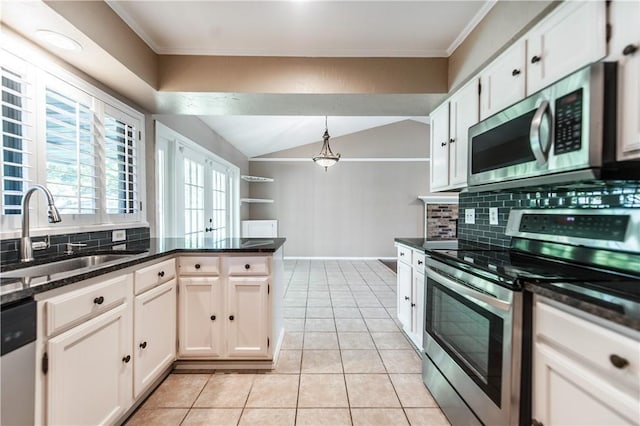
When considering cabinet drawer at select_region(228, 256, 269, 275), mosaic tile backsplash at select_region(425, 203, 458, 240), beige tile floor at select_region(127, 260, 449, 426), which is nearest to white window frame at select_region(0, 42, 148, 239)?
cabinet drawer at select_region(228, 256, 269, 275)

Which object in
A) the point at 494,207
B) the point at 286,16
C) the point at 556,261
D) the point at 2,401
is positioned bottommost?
the point at 2,401

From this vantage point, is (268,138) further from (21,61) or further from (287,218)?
(21,61)

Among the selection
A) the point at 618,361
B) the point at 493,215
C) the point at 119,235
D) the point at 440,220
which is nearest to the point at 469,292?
the point at 618,361

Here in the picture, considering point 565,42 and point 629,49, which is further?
point 565,42

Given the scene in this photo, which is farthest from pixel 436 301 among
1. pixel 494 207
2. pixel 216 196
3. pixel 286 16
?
pixel 216 196

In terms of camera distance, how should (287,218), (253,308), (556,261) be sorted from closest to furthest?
(556,261), (253,308), (287,218)

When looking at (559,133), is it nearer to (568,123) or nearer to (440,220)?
(568,123)

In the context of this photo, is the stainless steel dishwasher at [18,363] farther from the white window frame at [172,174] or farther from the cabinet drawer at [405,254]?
the cabinet drawer at [405,254]

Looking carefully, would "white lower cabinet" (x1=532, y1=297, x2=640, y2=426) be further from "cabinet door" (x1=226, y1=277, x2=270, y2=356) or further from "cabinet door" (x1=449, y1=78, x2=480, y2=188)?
"cabinet door" (x1=226, y1=277, x2=270, y2=356)

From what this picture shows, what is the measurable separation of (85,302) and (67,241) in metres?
0.75

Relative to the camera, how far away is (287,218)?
6660 mm

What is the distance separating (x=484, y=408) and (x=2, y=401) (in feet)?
5.89

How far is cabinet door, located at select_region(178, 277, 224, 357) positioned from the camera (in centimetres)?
200

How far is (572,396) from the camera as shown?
0.87 meters
